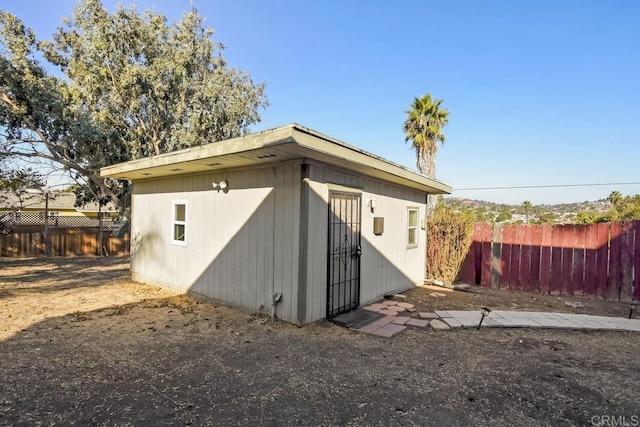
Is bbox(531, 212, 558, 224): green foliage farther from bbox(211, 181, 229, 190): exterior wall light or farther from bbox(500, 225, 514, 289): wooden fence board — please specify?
bbox(211, 181, 229, 190): exterior wall light

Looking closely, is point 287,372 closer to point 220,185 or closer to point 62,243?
point 220,185

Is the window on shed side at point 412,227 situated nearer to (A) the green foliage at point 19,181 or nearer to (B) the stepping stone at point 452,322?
(B) the stepping stone at point 452,322

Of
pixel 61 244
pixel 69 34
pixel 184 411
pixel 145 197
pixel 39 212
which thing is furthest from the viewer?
pixel 39 212

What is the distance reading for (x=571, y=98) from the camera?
9.74 metres

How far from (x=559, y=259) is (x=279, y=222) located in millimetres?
6451

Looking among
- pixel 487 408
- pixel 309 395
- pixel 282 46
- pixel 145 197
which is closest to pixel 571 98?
pixel 282 46

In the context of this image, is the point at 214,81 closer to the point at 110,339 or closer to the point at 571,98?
the point at 110,339

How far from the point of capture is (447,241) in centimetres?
838

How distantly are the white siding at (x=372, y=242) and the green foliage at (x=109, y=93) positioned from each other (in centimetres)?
857

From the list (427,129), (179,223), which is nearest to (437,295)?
(179,223)

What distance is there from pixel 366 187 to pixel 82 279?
7.42 meters

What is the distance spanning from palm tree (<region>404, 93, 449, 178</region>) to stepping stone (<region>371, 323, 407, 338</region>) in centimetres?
1094

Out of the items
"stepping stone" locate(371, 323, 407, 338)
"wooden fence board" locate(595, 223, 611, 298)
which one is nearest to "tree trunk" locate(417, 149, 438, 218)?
"wooden fence board" locate(595, 223, 611, 298)

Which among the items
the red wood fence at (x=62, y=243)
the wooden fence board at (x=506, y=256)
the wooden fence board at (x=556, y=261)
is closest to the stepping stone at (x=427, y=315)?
the wooden fence board at (x=506, y=256)
